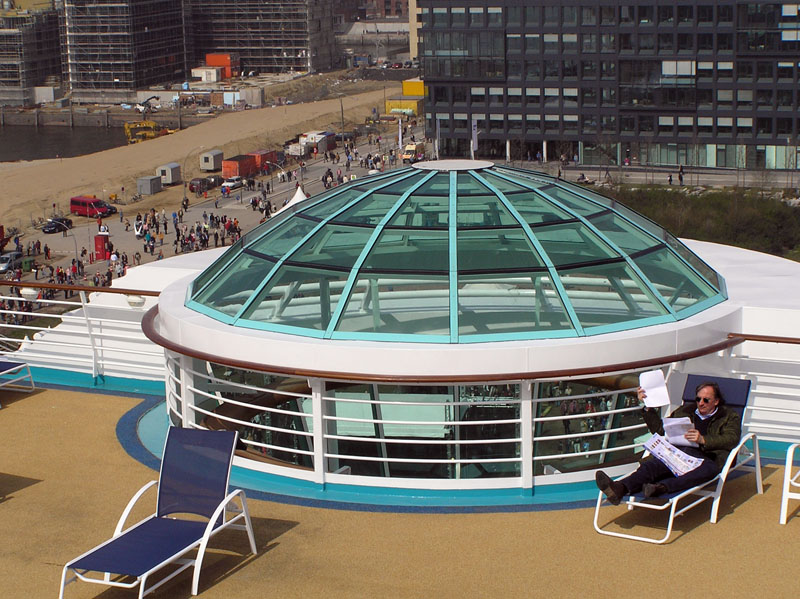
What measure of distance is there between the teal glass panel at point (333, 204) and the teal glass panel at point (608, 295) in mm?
2466

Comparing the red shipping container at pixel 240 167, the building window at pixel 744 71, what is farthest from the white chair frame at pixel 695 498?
the red shipping container at pixel 240 167

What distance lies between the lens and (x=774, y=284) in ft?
41.8

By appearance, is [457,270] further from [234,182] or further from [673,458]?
[234,182]

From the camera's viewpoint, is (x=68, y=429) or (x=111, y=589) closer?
(x=111, y=589)

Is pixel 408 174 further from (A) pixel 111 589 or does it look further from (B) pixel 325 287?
(A) pixel 111 589

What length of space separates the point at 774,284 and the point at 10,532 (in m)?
8.09

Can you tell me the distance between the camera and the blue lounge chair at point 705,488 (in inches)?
354

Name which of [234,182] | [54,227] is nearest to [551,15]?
[234,182]

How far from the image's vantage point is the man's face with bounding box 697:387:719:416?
30.9ft

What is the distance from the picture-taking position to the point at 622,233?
11430 millimetres

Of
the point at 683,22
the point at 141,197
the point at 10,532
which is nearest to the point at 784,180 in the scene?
the point at 683,22

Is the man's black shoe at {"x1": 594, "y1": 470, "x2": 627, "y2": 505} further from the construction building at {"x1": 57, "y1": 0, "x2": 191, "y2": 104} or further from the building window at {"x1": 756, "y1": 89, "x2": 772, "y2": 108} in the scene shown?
the construction building at {"x1": 57, "y1": 0, "x2": 191, "y2": 104}

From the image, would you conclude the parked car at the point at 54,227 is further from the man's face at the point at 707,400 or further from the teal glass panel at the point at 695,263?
the man's face at the point at 707,400

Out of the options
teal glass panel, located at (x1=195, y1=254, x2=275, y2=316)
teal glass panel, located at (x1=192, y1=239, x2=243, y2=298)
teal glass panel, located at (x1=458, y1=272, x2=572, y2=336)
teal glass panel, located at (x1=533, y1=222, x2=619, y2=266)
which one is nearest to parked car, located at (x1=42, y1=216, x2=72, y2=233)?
teal glass panel, located at (x1=192, y1=239, x2=243, y2=298)
